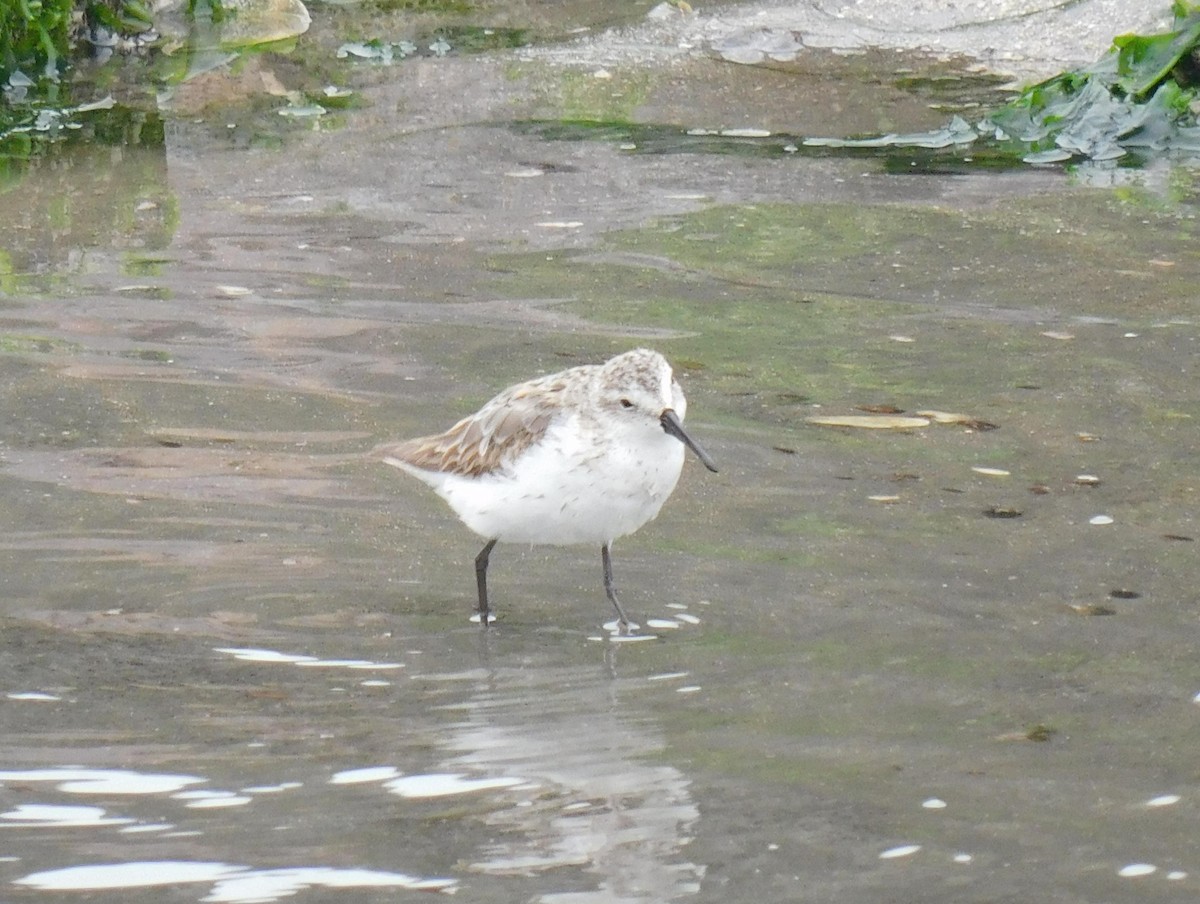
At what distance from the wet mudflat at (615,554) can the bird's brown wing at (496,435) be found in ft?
1.04

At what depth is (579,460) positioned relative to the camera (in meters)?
4.80

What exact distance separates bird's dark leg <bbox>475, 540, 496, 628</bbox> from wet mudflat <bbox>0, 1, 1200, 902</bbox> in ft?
0.32

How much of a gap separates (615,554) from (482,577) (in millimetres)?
507

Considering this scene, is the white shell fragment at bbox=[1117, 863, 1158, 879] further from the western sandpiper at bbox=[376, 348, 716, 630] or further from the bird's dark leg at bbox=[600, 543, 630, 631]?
the bird's dark leg at bbox=[600, 543, 630, 631]

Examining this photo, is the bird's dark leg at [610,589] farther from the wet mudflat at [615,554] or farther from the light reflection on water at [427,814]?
the light reflection on water at [427,814]

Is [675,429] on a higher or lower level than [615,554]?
higher

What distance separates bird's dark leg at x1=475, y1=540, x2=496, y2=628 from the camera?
5008 millimetres

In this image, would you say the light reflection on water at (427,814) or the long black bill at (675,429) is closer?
the light reflection on water at (427,814)

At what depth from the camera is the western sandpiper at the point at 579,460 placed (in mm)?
4766

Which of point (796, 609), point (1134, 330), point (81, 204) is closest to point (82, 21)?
point (81, 204)

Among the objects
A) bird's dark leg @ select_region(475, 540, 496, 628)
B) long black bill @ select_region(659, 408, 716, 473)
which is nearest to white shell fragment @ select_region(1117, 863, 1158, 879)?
long black bill @ select_region(659, 408, 716, 473)

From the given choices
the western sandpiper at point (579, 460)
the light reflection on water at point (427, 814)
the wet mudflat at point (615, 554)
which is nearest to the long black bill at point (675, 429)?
the western sandpiper at point (579, 460)

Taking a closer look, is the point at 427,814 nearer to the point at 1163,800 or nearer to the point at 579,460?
the point at 579,460

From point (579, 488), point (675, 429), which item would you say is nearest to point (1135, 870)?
point (675, 429)
